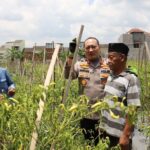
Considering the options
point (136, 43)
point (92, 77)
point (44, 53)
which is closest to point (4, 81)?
point (92, 77)

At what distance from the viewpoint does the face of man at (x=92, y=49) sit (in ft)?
11.8

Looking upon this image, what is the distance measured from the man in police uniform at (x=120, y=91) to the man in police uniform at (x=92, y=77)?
43cm

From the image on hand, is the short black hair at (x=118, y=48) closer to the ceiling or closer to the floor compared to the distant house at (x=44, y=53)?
closer to the ceiling

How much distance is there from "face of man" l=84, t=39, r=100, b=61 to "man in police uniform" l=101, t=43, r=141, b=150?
0.49 m

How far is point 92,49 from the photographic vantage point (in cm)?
360

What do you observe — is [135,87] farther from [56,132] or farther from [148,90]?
[148,90]

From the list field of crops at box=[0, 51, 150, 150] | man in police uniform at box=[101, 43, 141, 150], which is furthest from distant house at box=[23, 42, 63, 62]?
field of crops at box=[0, 51, 150, 150]

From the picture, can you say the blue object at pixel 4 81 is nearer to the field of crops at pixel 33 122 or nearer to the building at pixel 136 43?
the field of crops at pixel 33 122

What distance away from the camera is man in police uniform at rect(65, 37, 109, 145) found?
3607 mm

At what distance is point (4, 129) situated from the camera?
203 centimetres

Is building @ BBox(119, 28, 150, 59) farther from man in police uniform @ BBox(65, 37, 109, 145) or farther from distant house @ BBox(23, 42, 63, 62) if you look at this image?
man in police uniform @ BBox(65, 37, 109, 145)

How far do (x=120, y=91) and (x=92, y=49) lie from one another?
2.18ft

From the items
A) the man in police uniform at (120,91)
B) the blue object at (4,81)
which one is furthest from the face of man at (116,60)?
the blue object at (4,81)

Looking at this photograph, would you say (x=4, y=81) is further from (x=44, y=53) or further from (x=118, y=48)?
(x=44, y=53)
